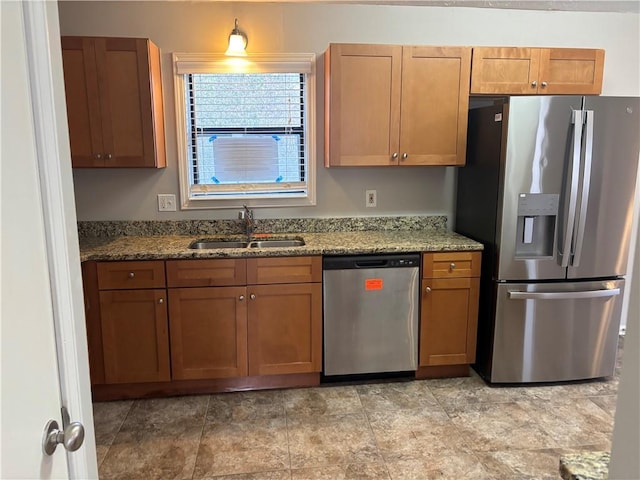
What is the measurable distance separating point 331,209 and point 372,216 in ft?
0.99

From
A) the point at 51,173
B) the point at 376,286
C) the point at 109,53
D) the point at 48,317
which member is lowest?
the point at 376,286

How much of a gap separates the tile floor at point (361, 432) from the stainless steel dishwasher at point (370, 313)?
0.58 feet

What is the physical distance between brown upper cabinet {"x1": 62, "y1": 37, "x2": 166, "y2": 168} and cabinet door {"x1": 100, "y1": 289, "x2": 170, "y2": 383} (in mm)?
813

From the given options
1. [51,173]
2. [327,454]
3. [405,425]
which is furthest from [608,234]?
[51,173]

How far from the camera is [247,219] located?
3088mm

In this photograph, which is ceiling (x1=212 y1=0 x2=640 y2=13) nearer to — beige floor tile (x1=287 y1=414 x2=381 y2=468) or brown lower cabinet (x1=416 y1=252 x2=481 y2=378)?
brown lower cabinet (x1=416 y1=252 x2=481 y2=378)

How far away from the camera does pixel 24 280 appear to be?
711 mm

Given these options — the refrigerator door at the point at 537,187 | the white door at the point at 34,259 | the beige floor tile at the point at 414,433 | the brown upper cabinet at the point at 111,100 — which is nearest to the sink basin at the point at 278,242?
the brown upper cabinet at the point at 111,100

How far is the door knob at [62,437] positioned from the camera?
764mm

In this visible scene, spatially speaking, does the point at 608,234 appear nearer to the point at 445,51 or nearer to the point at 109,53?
the point at 445,51

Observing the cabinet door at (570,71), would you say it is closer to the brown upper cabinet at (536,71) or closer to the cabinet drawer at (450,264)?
the brown upper cabinet at (536,71)

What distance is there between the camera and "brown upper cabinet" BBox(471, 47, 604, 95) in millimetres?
2838

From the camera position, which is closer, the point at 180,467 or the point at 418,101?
the point at 180,467

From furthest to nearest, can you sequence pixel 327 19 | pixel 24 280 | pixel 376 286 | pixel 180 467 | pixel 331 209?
pixel 331 209
pixel 327 19
pixel 376 286
pixel 180 467
pixel 24 280
